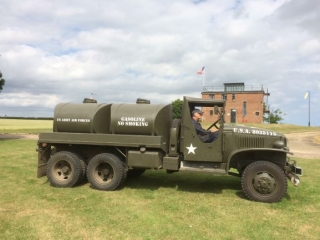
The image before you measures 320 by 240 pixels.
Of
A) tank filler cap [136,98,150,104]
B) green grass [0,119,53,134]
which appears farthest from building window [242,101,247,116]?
tank filler cap [136,98,150,104]

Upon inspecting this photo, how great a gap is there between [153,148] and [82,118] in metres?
2.02

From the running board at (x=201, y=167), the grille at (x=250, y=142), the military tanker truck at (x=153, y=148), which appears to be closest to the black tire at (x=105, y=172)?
the military tanker truck at (x=153, y=148)

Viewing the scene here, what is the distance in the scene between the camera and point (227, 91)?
72062 mm

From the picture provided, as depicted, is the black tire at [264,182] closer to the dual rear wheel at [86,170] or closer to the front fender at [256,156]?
the front fender at [256,156]

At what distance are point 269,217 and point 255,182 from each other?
1.10m

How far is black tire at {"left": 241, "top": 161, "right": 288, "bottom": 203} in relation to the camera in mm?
6805

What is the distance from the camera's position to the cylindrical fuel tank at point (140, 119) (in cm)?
745

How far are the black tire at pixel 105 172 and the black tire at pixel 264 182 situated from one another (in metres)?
3.07

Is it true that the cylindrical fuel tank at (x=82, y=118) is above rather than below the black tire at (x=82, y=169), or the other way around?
above

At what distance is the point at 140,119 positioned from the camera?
748cm

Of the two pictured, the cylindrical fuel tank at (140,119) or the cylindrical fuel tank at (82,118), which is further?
the cylindrical fuel tank at (82,118)

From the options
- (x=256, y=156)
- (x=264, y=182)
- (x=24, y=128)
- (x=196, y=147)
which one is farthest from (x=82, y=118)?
(x=24, y=128)

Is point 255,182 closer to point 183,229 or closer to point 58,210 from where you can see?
point 183,229

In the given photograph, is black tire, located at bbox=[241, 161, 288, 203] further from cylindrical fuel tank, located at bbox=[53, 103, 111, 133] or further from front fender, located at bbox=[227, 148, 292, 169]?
cylindrical fuel tank, located at bbox=[53, 103, 111, 133]
